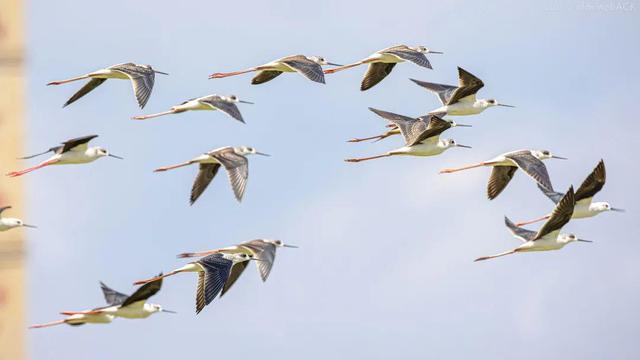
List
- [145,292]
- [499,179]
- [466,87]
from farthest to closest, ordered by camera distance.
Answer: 1. [466,87]
2. [499,179]
3. [145,292]

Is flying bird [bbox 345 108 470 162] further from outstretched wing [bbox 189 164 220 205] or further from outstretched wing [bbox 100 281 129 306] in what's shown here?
outstretched wing [bbox 100 281 129 306]

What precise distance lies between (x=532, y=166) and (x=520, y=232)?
1.00 meters

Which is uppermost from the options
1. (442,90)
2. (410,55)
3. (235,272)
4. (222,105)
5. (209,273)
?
(410,55)

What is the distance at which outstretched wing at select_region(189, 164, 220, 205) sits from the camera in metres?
24.9

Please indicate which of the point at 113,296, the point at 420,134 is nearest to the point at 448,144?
the point at 420,134

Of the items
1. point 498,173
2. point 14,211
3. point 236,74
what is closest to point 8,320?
point 14,211

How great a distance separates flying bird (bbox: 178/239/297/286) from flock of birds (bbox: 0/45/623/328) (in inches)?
0.5

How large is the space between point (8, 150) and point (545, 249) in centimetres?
1687

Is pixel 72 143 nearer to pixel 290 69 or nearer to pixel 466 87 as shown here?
pixel 290 69

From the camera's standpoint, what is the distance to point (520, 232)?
24.7 m

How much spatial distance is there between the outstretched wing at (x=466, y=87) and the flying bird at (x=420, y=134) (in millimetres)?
655

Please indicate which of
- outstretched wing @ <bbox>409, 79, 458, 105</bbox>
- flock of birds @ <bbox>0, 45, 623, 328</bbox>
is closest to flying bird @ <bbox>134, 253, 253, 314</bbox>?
flock of birds @ <bbox>0, 45, 623, 328</bbox>

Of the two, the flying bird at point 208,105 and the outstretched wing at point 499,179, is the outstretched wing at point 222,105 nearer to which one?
the flying bird at point 208,105

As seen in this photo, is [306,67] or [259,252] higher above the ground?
[306,67]
